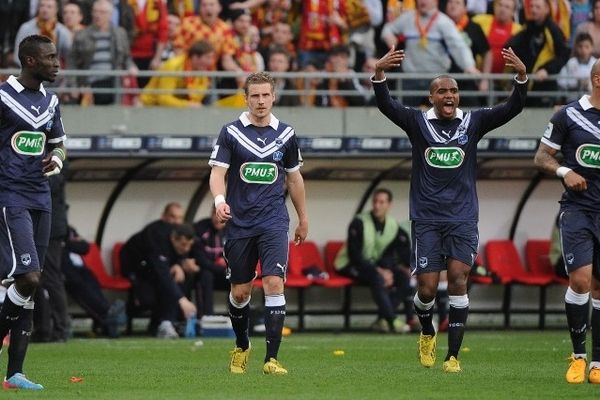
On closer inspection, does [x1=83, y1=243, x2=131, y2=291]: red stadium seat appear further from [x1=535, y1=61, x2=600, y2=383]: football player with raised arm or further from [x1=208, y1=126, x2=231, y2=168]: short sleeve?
[x1=535, y1=61, x2=600, y2=383]: football player with raised arm

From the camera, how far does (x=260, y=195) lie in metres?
12.0

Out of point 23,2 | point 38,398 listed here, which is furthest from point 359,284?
point 38,398

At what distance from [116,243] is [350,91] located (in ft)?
11.5

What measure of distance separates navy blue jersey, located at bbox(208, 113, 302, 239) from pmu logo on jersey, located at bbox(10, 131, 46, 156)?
158 cm

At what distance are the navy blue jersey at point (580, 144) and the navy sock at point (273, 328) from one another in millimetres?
2238

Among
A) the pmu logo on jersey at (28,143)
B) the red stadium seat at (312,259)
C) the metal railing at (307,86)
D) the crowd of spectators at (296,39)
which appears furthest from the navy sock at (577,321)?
the red stadium seat at (312,259)

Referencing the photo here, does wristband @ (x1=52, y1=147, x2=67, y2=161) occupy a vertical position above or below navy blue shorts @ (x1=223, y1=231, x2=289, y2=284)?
above

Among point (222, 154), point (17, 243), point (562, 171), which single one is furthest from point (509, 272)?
point (17, 243)

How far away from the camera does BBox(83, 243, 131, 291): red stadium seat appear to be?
766 inches

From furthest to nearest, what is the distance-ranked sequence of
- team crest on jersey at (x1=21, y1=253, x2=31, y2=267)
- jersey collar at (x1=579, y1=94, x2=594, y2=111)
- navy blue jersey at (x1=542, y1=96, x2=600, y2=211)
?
jersey collar at (x1=579, y1=94, x2=594, y2=111) < navy blue jersey at (x1=542, y1=96, x2=600, y2=211) < team crest on jersey at (x1=21, y1=253, x2=31, y2=267)

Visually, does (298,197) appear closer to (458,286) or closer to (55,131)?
(458,286)

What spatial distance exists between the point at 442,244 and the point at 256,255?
1546mm

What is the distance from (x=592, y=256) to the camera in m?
11.2

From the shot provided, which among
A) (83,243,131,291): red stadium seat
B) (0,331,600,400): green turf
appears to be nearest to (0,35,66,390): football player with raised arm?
Answer: (0,331,600,400): green turf
